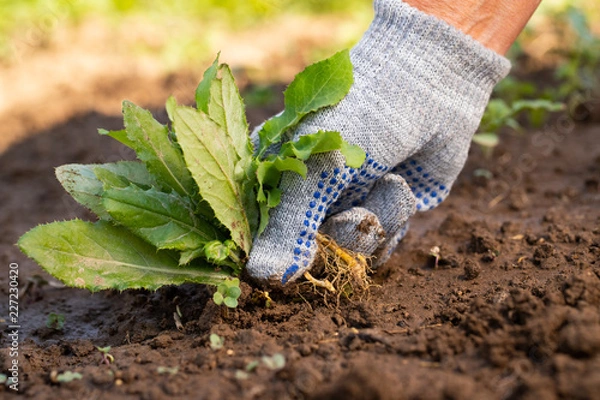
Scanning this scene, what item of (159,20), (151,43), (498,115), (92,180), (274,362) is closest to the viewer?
(274,362)

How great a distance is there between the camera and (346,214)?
7.03 ft

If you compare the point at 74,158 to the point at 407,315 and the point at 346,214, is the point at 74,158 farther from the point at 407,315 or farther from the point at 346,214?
the point at 407,315

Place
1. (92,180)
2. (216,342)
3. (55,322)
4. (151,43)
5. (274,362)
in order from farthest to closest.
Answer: (151,43) < (55,322) < (92,180) < (216,342) < (274,362)

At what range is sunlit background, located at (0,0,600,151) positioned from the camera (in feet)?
16.1

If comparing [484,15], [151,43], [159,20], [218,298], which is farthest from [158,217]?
[159,20]

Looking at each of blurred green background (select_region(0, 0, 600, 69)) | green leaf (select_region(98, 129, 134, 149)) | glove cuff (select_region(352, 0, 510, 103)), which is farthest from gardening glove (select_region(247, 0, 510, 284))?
blurred green background (select_region(0, 0, 600, 69))

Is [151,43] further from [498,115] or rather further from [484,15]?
[484,15]

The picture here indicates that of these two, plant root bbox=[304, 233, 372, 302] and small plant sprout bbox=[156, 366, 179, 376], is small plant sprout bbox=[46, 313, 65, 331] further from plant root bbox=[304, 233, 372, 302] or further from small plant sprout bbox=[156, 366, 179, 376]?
plant root bbox=[304, 233, 372, 302]

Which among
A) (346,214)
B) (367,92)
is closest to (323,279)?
(346,214)

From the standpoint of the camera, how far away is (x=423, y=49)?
2.16 meters

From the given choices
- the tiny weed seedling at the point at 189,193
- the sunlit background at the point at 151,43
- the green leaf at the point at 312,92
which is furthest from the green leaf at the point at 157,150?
the sunlit background at the point at 151,43

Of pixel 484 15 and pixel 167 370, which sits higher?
pixel 484 15

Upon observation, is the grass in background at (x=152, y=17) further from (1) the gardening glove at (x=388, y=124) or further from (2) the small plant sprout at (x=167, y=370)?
(2) the small plant sprout at (x=167, y=370)

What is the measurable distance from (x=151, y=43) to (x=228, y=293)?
13.6ft
